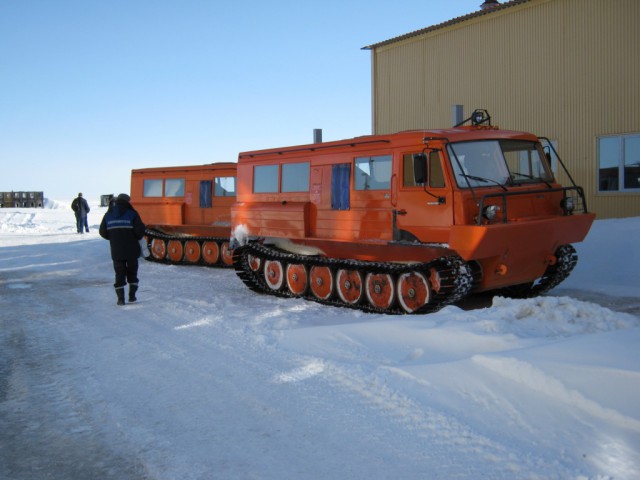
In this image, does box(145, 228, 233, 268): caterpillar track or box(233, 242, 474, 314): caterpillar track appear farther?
box(145, 228, 233, 268): caterpillar track

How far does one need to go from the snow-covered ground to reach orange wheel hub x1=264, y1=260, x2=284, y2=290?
255cm

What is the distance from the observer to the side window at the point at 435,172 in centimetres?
848

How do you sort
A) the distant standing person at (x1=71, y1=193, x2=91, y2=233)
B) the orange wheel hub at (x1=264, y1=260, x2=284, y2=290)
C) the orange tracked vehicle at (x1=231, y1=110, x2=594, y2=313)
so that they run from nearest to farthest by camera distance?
the orange tracked vehicle at (x1=231, y1=110, x2=594, y2=313) → the orange wheel hub at (x1=264, y1=260, x2=284, y2=290) → the distant standing person at (x1=71, y1=193, x2=91, y2=233)

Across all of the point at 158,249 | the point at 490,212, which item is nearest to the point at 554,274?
the point at 490,212

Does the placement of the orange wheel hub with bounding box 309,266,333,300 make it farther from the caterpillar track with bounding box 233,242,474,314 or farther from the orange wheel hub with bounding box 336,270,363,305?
the orange wheel hub with bounding box 336,270,363,305

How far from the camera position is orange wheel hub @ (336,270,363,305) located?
32.0ft

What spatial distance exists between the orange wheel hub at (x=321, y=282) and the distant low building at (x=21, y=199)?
52670 millimetres

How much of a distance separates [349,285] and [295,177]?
86.9 inches

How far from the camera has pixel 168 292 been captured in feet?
37.2

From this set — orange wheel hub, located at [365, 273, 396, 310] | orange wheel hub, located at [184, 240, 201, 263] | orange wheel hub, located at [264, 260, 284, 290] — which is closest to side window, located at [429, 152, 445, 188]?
orange wheel hub, located at [365, 273, 396, 310]

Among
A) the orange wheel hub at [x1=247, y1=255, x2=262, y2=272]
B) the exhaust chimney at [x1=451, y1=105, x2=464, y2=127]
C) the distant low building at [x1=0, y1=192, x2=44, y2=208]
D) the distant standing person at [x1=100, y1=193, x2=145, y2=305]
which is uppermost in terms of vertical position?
the exhaust chimney at [x1=451, y1=105, x2=464, y2=127]

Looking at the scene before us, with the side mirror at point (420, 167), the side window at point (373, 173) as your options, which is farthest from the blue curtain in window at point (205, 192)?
the side mirror at point (420, 167)

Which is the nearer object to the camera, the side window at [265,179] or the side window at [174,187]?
the side window at [265,179]

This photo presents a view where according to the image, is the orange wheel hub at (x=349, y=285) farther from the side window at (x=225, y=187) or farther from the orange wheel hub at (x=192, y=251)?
the orange wheel hub at (x=192, y=251)
